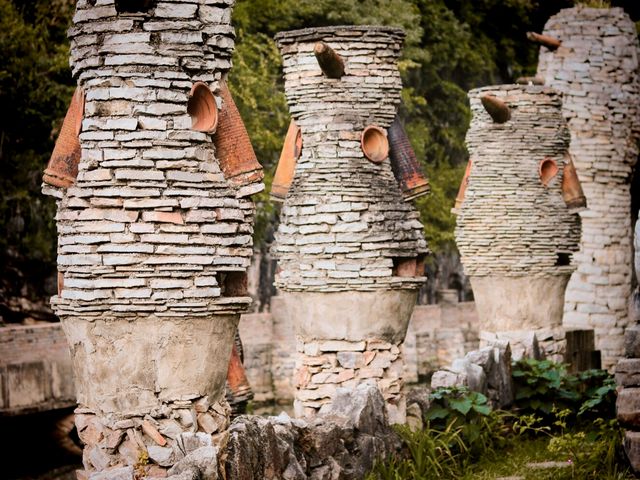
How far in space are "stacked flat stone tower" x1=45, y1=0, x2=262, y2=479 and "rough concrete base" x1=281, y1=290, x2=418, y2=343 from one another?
331 cm

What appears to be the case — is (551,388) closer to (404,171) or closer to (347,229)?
(404,171)

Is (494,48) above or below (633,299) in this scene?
above

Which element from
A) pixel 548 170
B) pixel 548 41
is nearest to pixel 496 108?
pixel 548 170

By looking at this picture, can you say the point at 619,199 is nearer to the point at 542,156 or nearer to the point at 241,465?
the point at 542,156

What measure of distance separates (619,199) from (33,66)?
9.26 meters

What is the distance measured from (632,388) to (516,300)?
5.79 metres

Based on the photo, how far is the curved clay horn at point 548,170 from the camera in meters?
15.1

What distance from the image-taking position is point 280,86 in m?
24.7

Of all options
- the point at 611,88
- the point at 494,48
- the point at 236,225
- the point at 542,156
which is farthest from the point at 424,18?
→ the point at 236,225

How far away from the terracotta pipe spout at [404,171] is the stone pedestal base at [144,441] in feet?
13.9

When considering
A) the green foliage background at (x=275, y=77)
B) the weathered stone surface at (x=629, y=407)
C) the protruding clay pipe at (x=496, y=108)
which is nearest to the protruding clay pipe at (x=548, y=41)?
the protruding clay pipe at (x=496, y=108)

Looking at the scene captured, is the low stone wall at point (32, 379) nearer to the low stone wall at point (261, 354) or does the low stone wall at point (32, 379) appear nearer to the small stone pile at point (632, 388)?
the low stone wall at point (261, 354)

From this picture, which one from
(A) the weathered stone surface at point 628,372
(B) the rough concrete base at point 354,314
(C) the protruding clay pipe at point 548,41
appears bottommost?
(A) the weathered stone surface at point 628,372

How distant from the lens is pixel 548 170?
1521 cm
